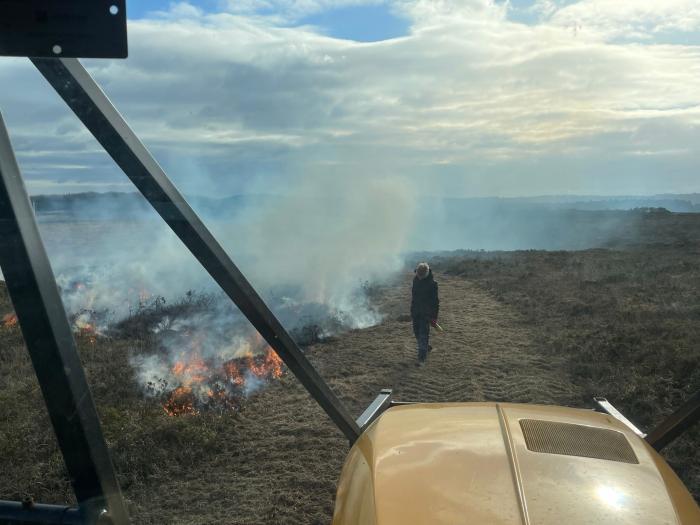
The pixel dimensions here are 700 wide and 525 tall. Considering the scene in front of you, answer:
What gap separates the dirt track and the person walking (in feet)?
1.21

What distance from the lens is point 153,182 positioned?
2.33m

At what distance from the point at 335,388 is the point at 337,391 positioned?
0.70ft

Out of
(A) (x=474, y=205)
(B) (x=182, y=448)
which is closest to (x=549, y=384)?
(B) (x=182, y=448)

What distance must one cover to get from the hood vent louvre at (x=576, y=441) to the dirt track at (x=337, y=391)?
339 cm

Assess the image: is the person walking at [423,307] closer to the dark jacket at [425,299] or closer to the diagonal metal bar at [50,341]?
the dark jacket at [425,299]

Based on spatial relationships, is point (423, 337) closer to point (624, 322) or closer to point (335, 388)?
point (335, 388)

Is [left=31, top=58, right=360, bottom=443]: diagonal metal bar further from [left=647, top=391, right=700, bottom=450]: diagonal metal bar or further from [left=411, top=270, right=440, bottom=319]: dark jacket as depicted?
[left=411, top=270, right=440, bottom=319]: dark jacket

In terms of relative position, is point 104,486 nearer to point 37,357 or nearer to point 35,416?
point 37,357

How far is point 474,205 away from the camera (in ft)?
289

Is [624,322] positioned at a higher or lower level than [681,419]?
lower

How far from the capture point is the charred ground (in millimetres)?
5887

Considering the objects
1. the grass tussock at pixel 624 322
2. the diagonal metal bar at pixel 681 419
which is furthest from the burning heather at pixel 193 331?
the diagonal metal bar at pixel 681 419

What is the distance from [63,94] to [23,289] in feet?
2.54

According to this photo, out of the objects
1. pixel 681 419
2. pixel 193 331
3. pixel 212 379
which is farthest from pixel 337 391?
pixel 681 419
